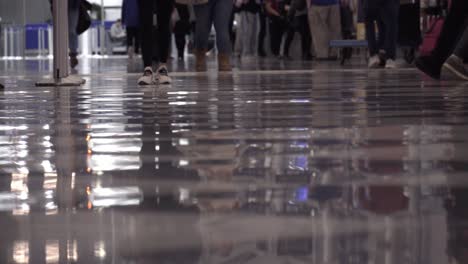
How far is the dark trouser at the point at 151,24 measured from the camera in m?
7.20

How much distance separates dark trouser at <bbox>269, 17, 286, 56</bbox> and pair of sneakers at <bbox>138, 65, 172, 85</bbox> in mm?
12574

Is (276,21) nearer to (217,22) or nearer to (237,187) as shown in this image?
(217,22)

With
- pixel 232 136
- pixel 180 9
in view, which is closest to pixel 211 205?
pixel 232 136

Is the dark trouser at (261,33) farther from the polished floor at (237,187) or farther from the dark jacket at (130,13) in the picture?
the polished floor at (237,187)

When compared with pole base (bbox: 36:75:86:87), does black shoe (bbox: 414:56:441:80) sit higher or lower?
higher

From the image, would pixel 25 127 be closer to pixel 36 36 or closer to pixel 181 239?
pixel 181 239

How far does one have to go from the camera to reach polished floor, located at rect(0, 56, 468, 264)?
1.36 m

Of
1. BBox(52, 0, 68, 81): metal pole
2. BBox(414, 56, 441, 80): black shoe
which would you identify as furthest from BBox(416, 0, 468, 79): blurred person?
BBox(52, 0, 68, 81): metal pole

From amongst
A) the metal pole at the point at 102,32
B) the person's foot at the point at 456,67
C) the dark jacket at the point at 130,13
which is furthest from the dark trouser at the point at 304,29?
the person's foot at the point at 456,67

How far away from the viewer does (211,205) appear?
1744mm

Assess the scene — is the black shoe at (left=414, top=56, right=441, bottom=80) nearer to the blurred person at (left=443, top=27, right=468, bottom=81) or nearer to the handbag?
the blurred person at (left=443, top=27, right=468, bottom=81)

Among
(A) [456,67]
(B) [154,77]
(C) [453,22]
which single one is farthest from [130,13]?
(C) [453,22]

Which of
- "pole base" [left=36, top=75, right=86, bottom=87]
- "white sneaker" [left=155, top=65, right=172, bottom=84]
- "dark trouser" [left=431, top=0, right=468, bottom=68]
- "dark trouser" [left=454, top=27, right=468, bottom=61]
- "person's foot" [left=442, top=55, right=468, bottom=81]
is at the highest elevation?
"dark trouser" [left=431, top=0, right=468, bottom=68]

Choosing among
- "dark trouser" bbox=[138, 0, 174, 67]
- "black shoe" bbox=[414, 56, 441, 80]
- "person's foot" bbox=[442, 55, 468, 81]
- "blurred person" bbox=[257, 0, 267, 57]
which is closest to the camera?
"black shoe" bbox=[414, 56, 441, 80]
